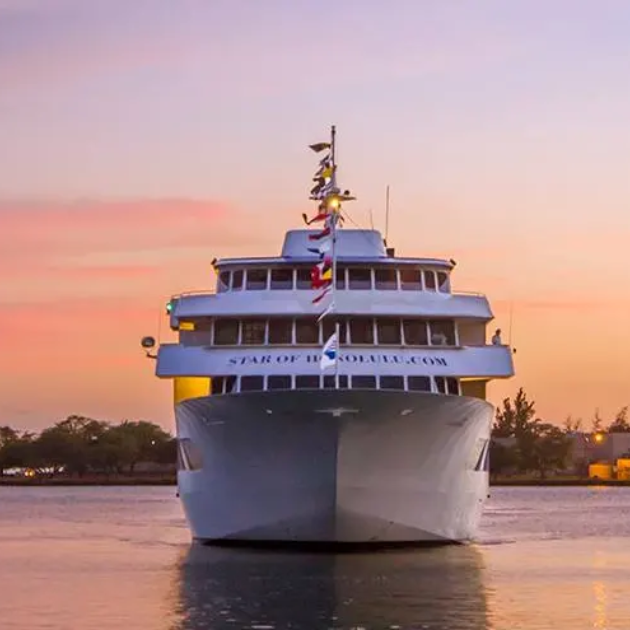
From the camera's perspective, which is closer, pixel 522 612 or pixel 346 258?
pixel 522 612

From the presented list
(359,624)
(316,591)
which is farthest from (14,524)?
(359,624)

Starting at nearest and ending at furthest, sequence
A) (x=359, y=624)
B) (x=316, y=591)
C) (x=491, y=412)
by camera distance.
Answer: (x=359, y=624), (x=316, y=591), (x=491, y=412)

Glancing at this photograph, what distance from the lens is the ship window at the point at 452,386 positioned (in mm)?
57594

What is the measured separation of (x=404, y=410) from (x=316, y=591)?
8929 mm

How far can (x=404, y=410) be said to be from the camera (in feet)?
171

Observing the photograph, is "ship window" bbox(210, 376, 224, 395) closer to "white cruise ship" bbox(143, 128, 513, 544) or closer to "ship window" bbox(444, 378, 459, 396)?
"white cruise ship" bbox(143, 128, 513, 544)

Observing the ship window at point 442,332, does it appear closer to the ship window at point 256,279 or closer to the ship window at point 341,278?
the ship window at point 341,278

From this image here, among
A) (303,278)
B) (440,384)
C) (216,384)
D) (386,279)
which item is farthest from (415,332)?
(216,384)

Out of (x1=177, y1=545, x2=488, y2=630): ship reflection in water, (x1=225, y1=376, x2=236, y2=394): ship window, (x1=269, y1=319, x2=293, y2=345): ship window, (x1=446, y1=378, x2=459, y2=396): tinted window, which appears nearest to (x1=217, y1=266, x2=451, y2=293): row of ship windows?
(x1=269, y1=319, x2=293, y2=345): ship window

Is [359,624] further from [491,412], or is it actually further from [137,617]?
[491,412]

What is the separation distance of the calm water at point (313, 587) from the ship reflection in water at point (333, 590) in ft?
0.14

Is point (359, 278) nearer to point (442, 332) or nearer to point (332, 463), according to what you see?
point (442, 332)

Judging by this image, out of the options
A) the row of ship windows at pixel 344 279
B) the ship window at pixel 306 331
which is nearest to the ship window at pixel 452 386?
the row of ship windows at pixel 344 279

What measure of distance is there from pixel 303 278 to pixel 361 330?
2.69 m
